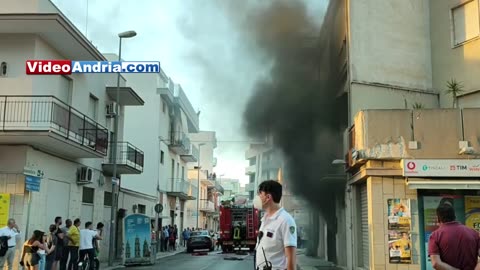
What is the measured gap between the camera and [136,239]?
18.7m

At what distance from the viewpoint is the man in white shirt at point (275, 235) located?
4.16 meters

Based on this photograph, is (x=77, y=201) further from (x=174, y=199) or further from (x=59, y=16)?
(x=174, y=199)

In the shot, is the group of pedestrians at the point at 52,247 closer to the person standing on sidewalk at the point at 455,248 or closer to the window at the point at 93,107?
the window at the point at 93,107

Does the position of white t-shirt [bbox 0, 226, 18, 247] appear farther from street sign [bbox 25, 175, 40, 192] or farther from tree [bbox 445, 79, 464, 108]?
tree [bbox 445, 79, 464, 108]

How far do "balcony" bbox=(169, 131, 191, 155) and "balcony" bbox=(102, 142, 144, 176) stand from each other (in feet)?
40.6

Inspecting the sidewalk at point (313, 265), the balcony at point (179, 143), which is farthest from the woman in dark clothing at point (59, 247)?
the balcony at point (179, 143)

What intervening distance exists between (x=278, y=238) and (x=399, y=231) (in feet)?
32.2

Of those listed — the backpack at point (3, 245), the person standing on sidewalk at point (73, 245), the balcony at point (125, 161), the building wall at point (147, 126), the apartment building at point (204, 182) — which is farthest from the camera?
the apartment building at point (204, 182)

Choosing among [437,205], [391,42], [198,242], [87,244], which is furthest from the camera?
[198,242]

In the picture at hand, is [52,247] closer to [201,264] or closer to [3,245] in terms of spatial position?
[3,245]

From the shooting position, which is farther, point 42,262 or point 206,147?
point 206,147

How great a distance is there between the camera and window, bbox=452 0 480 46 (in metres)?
15.3

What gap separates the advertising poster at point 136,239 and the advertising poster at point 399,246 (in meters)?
9.08

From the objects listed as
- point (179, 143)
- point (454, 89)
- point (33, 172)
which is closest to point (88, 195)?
point (33, 172)
